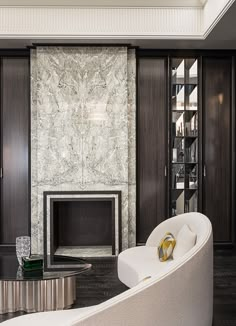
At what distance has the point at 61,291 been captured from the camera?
331cm

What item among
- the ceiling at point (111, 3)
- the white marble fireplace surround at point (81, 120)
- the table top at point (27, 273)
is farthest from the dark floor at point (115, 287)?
the ceiling at point (111, 3)

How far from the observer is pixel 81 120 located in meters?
5.25

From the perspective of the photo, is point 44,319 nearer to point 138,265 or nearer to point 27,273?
point 27,273

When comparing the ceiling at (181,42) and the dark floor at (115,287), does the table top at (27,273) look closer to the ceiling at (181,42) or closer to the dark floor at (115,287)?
the dark floor at (115,287)

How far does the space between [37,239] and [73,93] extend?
6.10 feet

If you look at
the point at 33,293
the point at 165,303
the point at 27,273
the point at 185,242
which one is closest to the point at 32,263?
the point at 27,273

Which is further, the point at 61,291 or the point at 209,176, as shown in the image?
the point at 209,176

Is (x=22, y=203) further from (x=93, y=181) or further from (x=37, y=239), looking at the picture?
(x=93, y=181)

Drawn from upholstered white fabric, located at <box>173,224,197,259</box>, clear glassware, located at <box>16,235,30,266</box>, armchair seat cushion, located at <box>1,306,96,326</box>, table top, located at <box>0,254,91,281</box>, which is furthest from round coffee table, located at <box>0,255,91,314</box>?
armchair seat cushion, located at <box>1,306,96,326</box>

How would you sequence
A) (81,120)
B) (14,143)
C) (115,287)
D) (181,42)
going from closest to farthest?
(115,287) → (181,42) → (81,120) → (14,143)

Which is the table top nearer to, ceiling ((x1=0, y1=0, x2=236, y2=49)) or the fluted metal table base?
the fluted metal table base

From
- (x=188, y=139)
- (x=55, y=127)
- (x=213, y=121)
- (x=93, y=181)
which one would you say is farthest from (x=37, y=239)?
(x=213, y=121)

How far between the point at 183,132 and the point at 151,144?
17.4 inches

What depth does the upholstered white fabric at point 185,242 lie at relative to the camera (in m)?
3.05
